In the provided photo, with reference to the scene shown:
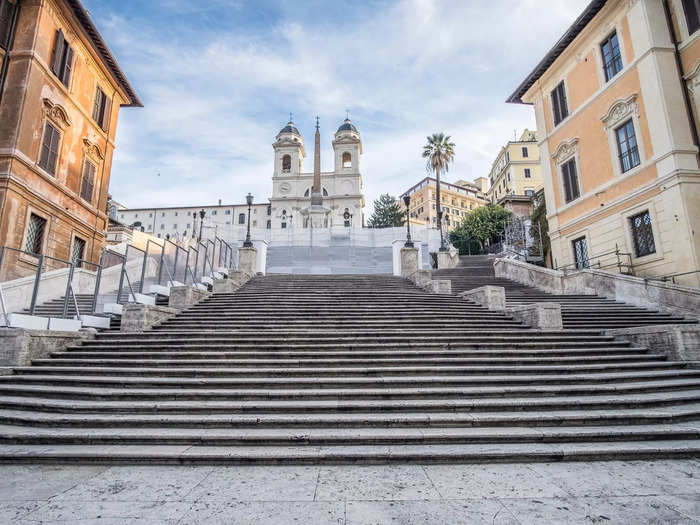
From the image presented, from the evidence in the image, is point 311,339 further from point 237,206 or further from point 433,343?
point 237,206

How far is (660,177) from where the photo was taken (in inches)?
565

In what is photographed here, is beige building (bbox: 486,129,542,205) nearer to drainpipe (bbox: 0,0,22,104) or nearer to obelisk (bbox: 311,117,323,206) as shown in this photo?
obelisk (bbox: 311,117,323,206)

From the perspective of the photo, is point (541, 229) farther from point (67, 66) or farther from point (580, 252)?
point (67, 66)

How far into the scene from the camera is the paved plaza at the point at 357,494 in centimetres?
314

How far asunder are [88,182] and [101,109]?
15.0 ft

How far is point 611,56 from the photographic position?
17.4 meters

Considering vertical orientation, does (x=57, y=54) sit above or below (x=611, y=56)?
above

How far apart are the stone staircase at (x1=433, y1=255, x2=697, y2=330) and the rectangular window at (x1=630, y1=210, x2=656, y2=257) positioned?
3135 mm

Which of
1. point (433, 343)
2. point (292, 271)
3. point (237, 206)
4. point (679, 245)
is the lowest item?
point (433, 343)

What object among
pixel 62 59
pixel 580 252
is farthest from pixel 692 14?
pixel 62 59

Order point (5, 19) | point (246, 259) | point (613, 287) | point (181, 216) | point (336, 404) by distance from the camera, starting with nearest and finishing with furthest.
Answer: point (336, 404), point (613, 287), point (5, 19), point (246, 259), point (181, 216)

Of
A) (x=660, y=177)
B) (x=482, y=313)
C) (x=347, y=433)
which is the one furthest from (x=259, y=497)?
(x=660, y=177)

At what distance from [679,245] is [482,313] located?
8.19 m

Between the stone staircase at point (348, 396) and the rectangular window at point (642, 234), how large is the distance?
27.6 feet
